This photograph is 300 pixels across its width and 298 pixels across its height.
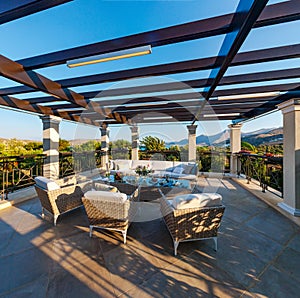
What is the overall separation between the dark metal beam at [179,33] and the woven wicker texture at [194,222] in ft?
7.09

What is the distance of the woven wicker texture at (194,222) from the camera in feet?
6.98

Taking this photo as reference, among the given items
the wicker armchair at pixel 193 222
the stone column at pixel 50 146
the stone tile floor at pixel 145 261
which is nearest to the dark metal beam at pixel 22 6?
the wicker armchair at pixel 193 222

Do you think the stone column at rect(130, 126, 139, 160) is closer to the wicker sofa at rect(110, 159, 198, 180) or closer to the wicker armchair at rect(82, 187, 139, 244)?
the wicker sofa at rect(110, 159, 198, 180)

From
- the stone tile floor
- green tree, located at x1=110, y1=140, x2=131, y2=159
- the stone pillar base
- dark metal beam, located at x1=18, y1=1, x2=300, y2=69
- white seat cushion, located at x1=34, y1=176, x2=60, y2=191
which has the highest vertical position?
dark metal beam, located at x1=18, y1=1, x2=300, y2=69

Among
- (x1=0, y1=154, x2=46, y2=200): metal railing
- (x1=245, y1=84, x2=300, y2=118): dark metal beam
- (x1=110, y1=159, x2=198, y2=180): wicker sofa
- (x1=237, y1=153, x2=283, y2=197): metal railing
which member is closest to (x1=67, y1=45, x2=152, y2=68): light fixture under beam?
(x1=0, y1=154, x2=46, y2=200): metal railing

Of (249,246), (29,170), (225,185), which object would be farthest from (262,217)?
(29,170)

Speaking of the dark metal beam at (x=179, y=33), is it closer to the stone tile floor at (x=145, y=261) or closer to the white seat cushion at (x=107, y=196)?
the white seat cushion at (x=107, y=196)

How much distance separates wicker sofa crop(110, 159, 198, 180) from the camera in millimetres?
5594

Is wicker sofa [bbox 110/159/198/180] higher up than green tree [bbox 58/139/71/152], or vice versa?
green tree [bbox 58/139/71/152]

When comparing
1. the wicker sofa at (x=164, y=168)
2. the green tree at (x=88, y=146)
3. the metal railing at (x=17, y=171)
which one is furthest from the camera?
the green tree at (x=88, y=146)

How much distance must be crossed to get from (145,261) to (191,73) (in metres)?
3.33

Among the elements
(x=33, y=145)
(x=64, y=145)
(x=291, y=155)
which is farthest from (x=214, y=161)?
(x=33, y=145)

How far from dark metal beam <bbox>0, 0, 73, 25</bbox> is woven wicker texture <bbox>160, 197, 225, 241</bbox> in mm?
2610

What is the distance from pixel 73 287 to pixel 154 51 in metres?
3.27
